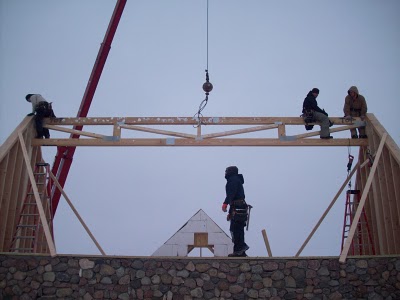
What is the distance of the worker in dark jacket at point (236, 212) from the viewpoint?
804cm

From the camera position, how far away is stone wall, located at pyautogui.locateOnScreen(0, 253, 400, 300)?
6793 millimetres

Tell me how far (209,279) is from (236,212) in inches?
65.0

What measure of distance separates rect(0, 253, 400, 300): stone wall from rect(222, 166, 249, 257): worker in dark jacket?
1110mm

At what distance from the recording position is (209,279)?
6.85 meters

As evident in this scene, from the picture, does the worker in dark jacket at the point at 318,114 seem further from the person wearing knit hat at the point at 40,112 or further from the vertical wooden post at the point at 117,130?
the person wearing knit hat at the point at 40,112

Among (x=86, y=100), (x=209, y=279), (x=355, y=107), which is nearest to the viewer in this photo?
(x=209, y=279)

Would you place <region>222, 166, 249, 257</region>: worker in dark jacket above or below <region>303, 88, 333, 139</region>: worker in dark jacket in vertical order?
below

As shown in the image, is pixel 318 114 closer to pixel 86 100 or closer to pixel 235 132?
pixel 235 132

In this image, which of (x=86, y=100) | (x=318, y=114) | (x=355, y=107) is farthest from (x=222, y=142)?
(x=86, y=100)

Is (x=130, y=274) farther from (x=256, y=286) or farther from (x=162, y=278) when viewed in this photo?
(x=256, y=286)

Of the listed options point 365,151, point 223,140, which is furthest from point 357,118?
point 223,140

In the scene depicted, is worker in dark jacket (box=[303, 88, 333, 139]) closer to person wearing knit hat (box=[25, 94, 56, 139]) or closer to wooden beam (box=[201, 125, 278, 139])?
wooden beam (box=[201, 125, 278, 139])

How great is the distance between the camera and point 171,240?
1723cm

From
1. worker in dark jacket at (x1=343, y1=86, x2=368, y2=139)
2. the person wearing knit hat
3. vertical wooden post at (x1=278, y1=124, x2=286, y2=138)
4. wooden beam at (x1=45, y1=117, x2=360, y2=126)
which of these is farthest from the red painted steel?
worker in dark jacket at (x1=343, y1=86, x2=368, y2=139)
